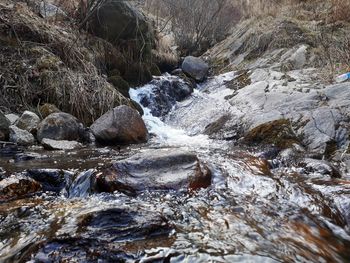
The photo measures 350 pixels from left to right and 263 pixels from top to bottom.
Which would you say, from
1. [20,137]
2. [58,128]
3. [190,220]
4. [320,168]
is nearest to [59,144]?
[58,128]

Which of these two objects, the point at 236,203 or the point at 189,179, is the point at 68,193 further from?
the point at 236,203

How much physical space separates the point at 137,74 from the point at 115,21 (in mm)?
1204

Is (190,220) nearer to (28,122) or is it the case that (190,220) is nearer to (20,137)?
(20,137)

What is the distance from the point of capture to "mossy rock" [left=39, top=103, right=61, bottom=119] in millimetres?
5178

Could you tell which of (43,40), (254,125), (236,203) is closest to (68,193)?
(236,203)

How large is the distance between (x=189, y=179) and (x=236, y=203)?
1.59 ft

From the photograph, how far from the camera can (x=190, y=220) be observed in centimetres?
257

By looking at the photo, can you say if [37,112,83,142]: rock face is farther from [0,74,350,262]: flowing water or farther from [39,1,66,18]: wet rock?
[39,1,66,18]: wet rock

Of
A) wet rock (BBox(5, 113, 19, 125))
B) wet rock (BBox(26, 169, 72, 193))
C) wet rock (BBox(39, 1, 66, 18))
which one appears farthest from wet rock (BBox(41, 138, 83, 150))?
wet rock (BBox(39, 1, 66, 18))

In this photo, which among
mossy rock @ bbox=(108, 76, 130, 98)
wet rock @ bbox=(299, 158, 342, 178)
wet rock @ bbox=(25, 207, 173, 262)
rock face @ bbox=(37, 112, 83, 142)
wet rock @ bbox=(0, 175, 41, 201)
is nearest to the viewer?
wet rock @ bbox=(25, 207, 173, 262)

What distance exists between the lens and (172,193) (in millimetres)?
3102

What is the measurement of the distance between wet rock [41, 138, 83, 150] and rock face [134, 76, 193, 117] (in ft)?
10.2

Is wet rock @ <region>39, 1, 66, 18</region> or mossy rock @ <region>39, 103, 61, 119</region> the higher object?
wet rock @ <region>39, 1, 66, 18</region>

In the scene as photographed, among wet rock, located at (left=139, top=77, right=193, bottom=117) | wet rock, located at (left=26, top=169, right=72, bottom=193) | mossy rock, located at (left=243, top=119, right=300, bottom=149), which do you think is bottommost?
mossy rock, located at (left=243, top=119, right=300, bottom=149)
